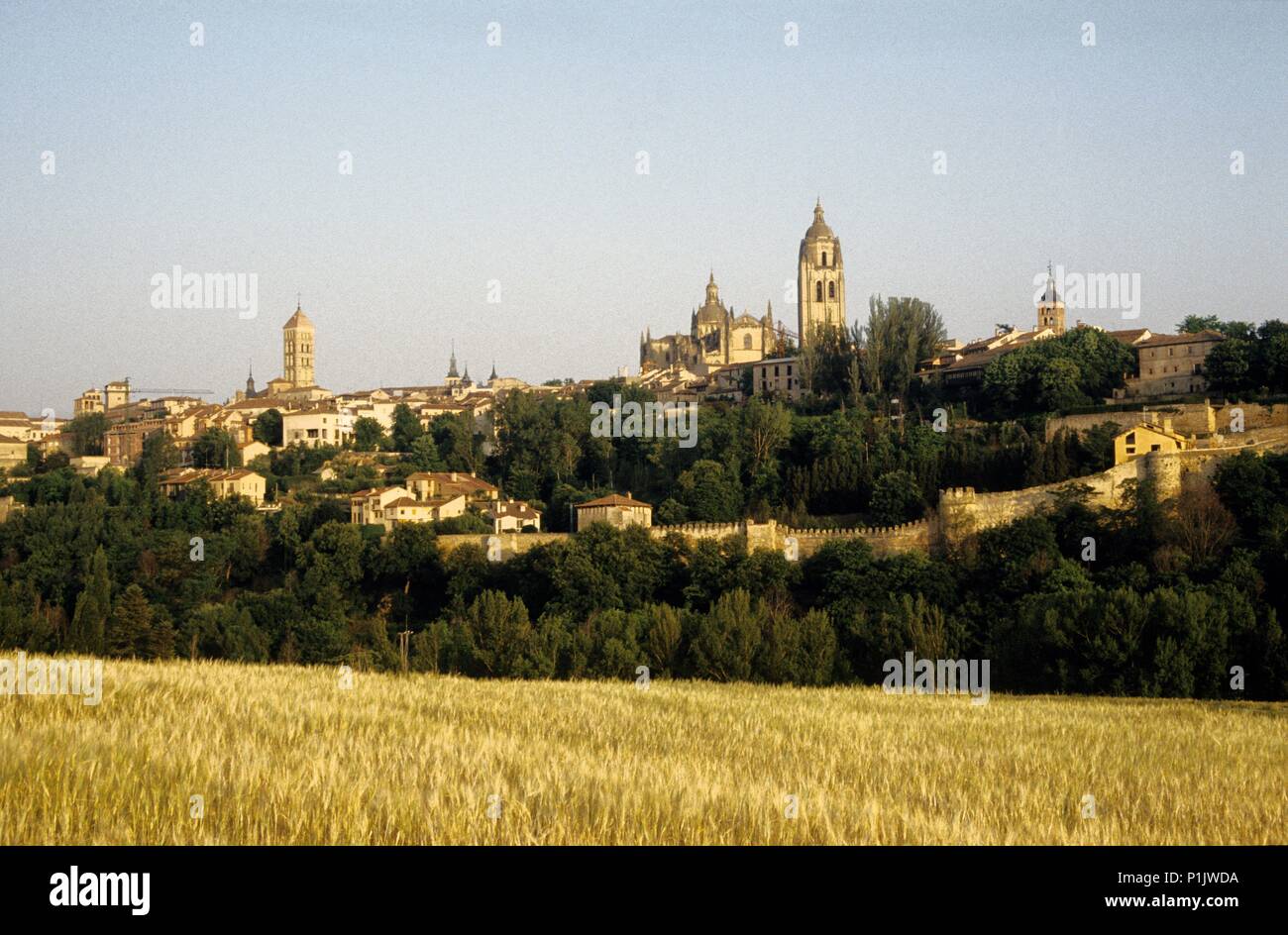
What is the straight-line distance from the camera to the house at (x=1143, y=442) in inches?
1688

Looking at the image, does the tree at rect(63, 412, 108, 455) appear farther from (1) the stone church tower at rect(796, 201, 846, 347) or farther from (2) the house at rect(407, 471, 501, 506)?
(1) the stone church tower at rect(796, 201, 846, 347)

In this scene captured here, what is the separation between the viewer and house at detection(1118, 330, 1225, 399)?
53.3 meters

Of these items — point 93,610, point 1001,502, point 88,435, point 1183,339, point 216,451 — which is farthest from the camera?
point 88,435

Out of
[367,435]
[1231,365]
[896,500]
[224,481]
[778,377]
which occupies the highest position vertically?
[778,377]

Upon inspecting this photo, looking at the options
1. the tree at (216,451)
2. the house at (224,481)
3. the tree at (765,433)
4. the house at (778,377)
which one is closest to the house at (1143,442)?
the tree at (765,433)

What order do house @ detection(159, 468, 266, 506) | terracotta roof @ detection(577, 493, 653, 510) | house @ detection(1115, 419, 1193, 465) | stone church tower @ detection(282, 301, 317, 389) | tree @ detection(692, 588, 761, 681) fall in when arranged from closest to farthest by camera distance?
tree @ detection(692, 588, 761, 681)
house @ detection(1115, 419, 1193, 465)
terracotta roof @ detection(577, 493, 653, 510)
house @ detection(159, 468, 266, 506)
stone church tower @ detection(282, 301, 317, 389)

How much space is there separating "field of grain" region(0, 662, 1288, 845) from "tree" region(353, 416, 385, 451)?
62.4 meters

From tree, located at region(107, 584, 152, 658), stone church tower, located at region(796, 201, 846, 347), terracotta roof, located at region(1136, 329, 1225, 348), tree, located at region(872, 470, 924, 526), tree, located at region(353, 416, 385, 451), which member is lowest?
tree, located at region(107, 584, 152, 658)

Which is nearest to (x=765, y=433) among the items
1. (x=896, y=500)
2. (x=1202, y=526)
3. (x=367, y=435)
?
(x=896, y=500)

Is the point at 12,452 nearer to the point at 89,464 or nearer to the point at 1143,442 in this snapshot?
the point at 89,464

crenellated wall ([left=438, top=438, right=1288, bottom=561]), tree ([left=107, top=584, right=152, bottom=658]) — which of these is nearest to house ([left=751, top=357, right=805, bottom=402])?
crenellated wall ([left=438, top=438, right=1288, bottom=561])

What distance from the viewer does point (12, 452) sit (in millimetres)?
84312

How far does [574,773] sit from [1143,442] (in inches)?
1513
